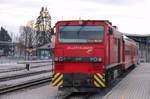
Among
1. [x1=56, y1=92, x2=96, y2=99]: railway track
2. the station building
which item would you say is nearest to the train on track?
[x1=56, y1=92, x2=96, y2=99]: railway track

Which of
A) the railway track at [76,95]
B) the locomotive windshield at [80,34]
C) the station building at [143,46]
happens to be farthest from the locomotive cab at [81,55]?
the station building at [143,46]

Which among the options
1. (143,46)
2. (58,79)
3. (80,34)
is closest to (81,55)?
(80,34)

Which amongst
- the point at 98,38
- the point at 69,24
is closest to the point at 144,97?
the point at 98,38

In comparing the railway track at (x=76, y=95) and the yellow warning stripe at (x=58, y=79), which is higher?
the yellow warning stripe at (x=58, y=79)

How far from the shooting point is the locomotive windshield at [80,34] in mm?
18797

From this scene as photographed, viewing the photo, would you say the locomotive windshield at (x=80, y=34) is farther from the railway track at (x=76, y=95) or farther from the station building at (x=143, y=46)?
the station building at (x=143, y=46)

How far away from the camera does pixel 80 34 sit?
742 inches

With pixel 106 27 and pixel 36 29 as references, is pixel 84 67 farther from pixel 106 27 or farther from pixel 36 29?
pixel 36 29

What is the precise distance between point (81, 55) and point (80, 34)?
3.19ft

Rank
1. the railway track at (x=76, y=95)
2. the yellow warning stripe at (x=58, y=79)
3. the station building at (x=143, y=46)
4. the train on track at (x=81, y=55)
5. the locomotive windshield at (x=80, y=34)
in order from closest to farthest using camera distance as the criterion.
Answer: the railway track at (x=76, y=95) < the train on track at (x=81, y=55) < the yellow warning stripe at (x=58, y=79) < the locomotive windshield at (x=80, y=34) < the station building at (x=143, y=46)

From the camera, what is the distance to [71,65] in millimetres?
18594

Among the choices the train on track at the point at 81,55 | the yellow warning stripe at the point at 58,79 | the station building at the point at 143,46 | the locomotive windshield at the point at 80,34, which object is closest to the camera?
the train on track at the point at 81,55

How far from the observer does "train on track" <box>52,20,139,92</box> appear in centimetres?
1842

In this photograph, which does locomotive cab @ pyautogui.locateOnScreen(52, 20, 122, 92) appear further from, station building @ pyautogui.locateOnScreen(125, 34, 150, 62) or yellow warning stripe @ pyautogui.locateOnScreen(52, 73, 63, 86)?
station building @ pyautogui.locateOnScreen(125, 34, 150, 62)
